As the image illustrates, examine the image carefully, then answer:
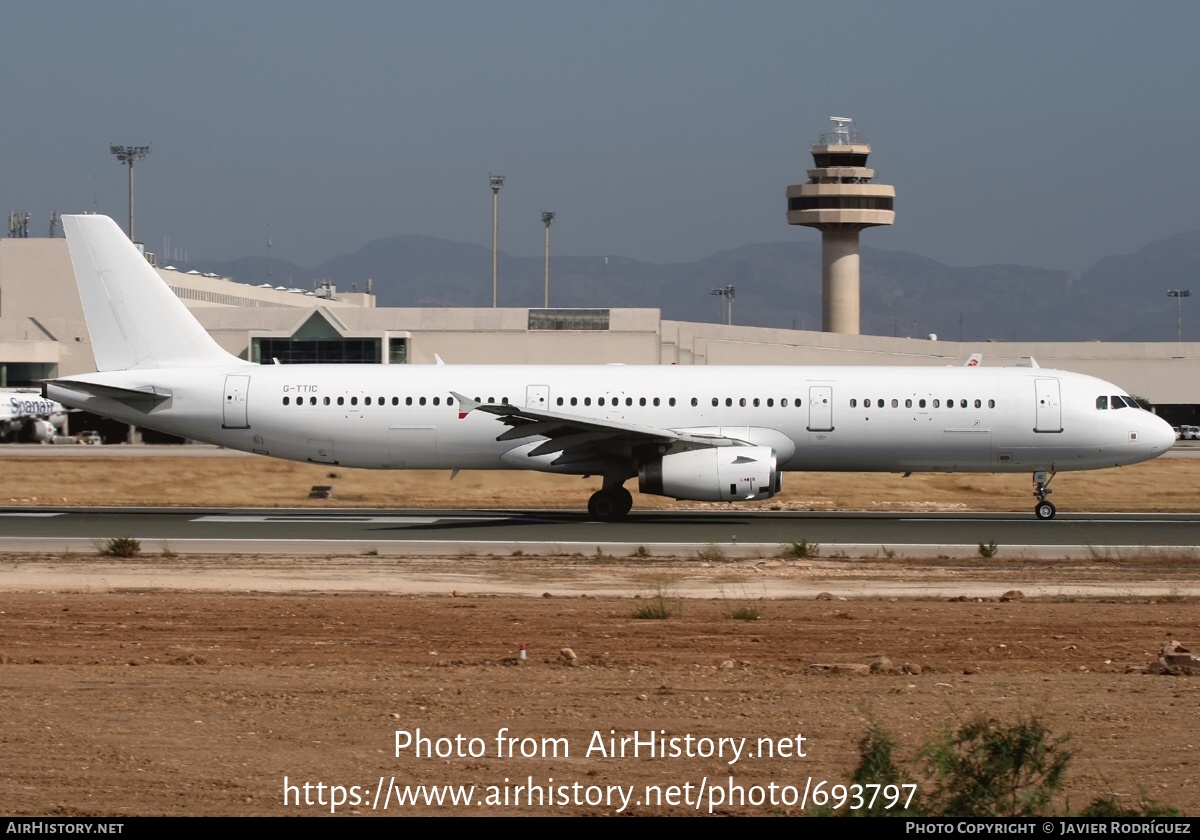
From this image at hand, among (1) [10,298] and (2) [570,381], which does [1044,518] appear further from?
→ (1) [10,298]

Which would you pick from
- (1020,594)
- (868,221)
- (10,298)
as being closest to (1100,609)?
(1020,594)

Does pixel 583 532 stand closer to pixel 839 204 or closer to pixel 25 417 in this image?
pixel 25 417

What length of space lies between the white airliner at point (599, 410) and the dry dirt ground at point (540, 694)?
10.6m

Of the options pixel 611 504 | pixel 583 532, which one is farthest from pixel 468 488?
pixel 583 532

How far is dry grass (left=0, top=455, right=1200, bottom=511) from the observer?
35656 millimetres

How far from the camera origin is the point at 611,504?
29.9 m

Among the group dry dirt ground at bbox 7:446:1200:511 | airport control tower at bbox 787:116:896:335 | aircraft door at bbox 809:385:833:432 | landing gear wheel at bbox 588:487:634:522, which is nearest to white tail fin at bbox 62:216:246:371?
dry dirt ground at bbox 7:446:1200:511

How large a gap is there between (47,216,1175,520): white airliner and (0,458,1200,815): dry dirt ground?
10.6m

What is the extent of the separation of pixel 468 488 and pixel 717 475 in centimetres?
1141

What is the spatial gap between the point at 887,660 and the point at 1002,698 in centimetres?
156

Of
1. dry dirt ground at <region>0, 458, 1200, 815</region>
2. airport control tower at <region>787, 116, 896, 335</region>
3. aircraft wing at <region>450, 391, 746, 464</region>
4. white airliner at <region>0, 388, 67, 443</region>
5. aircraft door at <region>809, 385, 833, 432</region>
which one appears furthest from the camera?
airport control tower at <region>787, 116, 896, 335</region>

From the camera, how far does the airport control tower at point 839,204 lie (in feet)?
358

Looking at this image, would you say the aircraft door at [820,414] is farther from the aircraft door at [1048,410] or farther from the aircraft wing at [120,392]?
the aircraft wing at [120,392]

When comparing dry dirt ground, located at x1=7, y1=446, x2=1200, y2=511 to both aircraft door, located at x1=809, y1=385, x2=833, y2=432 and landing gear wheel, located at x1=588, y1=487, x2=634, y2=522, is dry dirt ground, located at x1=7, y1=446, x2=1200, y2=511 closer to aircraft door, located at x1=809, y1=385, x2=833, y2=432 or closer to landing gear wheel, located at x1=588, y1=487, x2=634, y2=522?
landing gear wheel, located at x1=588, y1=487, x2=634, y2=522
